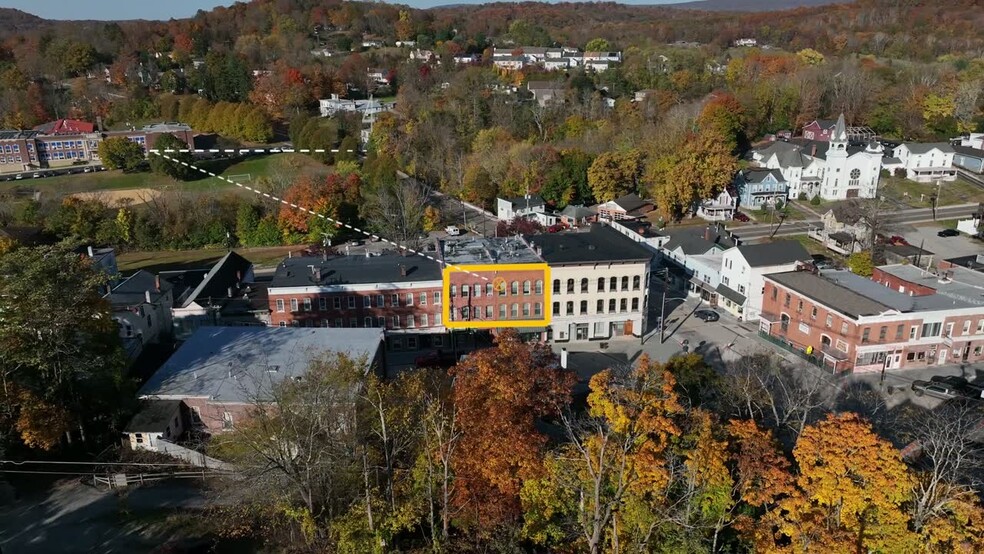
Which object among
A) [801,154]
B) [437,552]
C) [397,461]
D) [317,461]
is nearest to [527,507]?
[437,552]

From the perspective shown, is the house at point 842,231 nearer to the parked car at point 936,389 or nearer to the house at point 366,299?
the parked car at point 936,389

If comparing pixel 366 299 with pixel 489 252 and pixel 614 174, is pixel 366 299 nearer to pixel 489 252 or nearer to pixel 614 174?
pixel 489 252

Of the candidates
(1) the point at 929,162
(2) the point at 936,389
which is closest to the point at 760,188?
(1) the point at 929,162

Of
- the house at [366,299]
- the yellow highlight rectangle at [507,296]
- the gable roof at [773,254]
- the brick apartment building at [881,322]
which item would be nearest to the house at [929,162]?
the brick apartment building at [881,322]

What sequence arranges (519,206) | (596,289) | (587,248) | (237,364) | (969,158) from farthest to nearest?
(969,158) → (519,206) → (587,248) → (596,289) → (237,364)

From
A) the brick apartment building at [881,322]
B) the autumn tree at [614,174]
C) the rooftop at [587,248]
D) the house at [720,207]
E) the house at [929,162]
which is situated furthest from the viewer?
the house at [929,162]

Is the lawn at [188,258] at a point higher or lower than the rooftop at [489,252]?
lower

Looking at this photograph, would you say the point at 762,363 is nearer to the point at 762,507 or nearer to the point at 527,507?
the point at 762,507

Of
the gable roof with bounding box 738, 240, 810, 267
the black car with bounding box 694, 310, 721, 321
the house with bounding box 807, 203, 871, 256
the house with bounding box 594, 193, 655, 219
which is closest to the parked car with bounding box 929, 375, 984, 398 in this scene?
the gable roof with bounding box 738, 240, 810, 267
